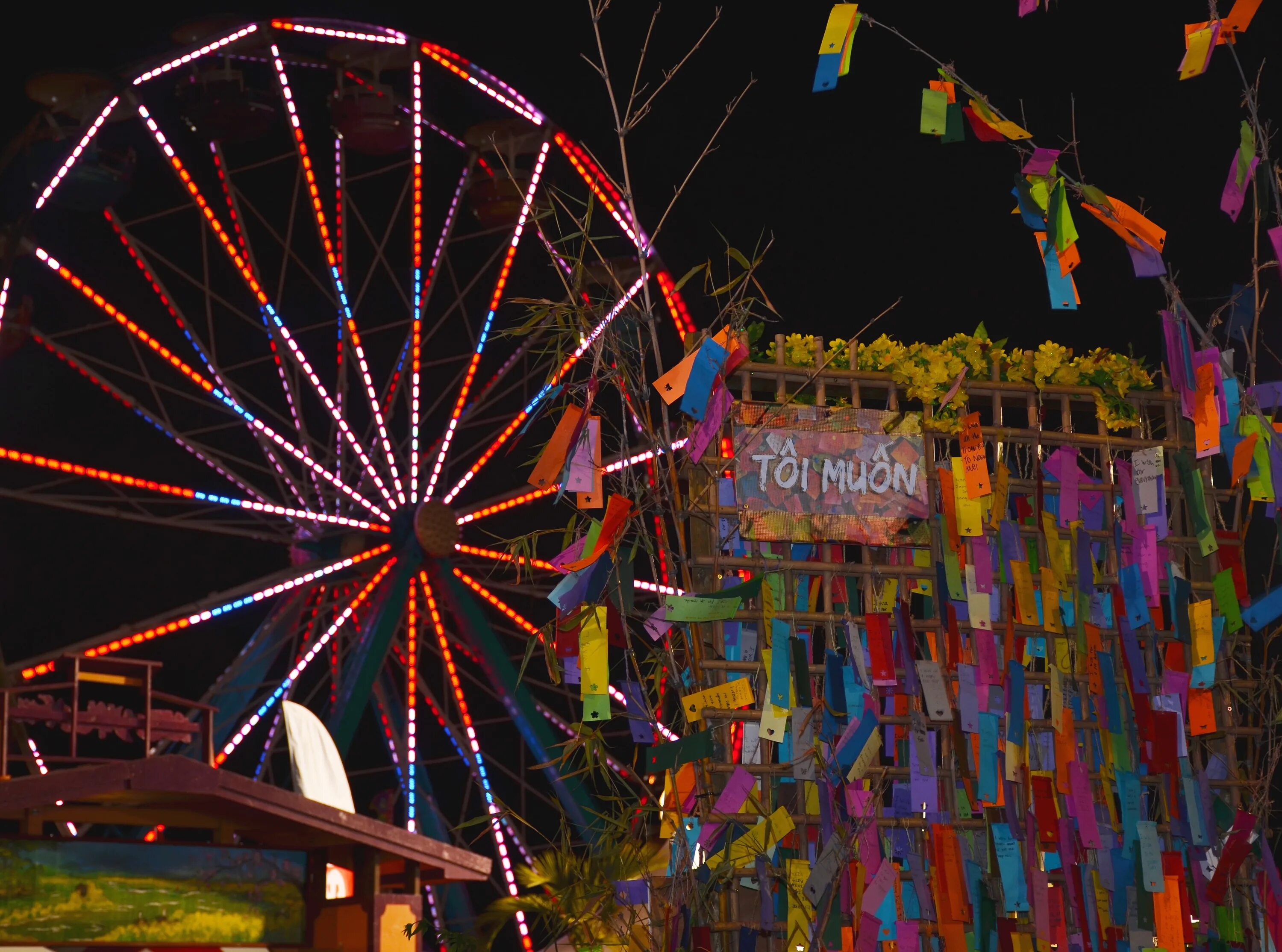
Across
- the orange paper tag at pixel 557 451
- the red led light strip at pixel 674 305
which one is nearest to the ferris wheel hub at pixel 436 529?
the red led light strip at pixel 674 305

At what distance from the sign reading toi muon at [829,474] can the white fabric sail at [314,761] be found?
232 centimetres

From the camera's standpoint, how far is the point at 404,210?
12219 millimetres

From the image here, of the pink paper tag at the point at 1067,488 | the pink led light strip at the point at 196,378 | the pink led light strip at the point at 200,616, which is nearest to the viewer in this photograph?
the pink paper tag at the point at 1067,488

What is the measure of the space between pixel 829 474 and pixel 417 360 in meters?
4.33

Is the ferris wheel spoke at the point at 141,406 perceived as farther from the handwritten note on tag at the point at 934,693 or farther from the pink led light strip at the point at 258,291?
the handwritten note on tag at the point at 934,693

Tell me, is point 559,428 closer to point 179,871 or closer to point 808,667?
point 808,667

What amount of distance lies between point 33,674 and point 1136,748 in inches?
202

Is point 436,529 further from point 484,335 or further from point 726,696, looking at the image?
point 726,696

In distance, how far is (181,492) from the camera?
7.99 metres

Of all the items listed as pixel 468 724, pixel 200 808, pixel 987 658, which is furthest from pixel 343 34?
pixel 987 658

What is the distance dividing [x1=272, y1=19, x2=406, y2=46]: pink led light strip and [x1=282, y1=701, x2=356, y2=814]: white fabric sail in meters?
3.63

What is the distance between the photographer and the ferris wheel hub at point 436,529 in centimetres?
844

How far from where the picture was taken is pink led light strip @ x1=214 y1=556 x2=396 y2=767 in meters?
7.98

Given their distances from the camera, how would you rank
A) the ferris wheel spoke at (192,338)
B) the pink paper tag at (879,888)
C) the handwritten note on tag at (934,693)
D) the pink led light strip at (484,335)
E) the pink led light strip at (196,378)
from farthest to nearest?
the pink led light strip at (484,335), the ferris wheel spoke at (192,338), the pink led light strip at (196,378), the handwritten note on tag at (934,693), the pink paper tag at (879,888)
